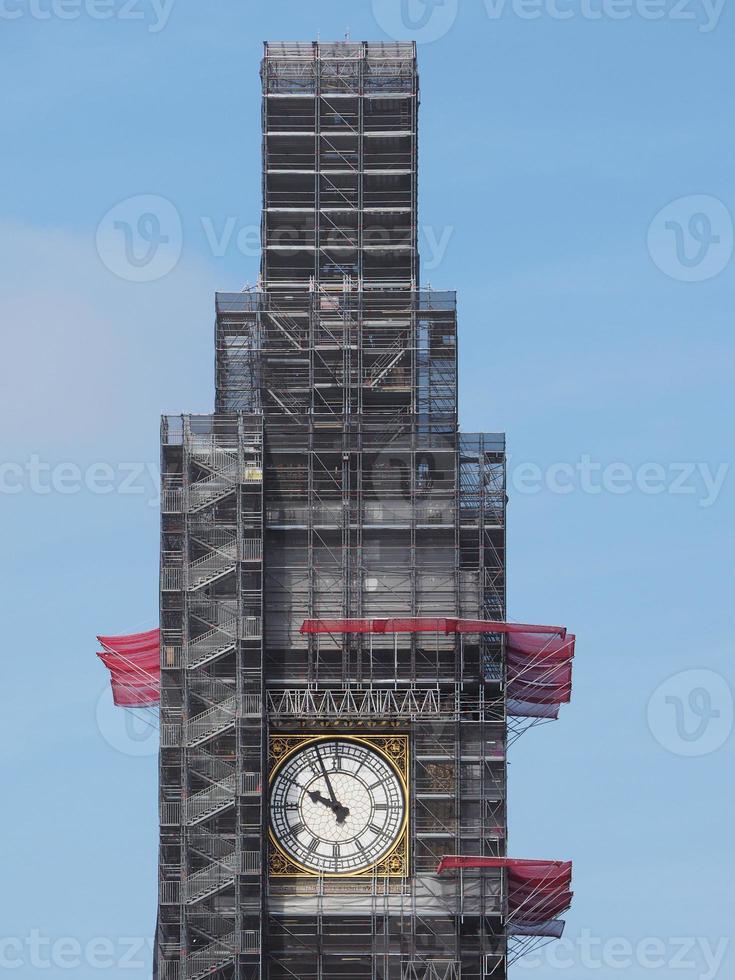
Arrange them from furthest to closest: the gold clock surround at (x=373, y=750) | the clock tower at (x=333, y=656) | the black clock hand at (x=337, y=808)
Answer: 1. the black clock hand at (x=337, y=808)
2. the gold clock surround at (x=373, y=750)
3. the clock tower at (x=333, y=656)

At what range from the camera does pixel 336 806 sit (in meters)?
168

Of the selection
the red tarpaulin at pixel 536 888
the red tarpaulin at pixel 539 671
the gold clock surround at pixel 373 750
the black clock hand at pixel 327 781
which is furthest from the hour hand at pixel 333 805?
the red tarpaulin at pixel 539 671

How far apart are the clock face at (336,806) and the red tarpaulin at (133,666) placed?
8.51 m

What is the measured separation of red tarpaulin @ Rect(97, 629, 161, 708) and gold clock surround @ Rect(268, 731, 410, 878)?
7.54 metres

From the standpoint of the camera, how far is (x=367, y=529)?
171000 millimetres

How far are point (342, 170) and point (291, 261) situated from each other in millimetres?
5474

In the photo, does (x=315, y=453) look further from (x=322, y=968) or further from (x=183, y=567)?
(x=322, y=968)

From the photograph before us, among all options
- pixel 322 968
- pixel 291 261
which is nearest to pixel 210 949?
pixel 322 968

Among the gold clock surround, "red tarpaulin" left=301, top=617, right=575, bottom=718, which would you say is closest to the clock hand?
the gold clock surround

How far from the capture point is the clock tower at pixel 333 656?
165m

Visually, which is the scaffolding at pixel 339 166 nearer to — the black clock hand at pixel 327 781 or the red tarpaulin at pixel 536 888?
the black clock hand at pixel 327 781

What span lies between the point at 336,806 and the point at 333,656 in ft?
24.0

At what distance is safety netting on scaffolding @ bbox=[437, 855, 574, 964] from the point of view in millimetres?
165250

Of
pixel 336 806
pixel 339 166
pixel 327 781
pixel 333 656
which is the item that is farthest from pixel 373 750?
pixel 339 166
